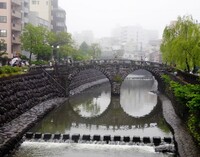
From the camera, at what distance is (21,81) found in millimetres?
41625

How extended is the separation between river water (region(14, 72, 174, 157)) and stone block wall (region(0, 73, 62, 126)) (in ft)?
8.35

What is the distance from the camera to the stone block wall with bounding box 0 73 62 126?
33156 mm

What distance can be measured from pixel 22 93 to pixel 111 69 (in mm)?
23029

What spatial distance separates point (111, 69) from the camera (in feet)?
196

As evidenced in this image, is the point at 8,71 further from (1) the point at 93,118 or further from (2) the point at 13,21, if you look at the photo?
(2) the point at 13,21

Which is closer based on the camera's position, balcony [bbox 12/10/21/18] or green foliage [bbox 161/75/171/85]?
green foliage [bbox 161/75/171/85]

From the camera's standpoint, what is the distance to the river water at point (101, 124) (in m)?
26.0

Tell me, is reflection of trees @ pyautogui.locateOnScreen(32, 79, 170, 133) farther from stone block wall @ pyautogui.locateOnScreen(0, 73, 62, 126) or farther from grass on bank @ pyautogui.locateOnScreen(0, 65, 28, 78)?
grass on bank @ pyautogui.locateOnScreen(0, 65, 28, 78)

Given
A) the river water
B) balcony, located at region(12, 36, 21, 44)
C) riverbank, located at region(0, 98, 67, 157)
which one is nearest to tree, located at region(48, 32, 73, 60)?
balcony, located at region(12, 36, 21, 44)

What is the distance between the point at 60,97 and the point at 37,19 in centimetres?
3847

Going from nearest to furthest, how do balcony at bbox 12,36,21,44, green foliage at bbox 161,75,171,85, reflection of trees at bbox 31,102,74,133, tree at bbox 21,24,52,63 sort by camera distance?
reflection of trees at bbox 31,102,74,133 < green foliage at bbox 161,75,171,85 < tree at bbox 21,24,52,63 < balcony at bbox 12,36,21,44

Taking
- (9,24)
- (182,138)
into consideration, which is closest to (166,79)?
(182,138)

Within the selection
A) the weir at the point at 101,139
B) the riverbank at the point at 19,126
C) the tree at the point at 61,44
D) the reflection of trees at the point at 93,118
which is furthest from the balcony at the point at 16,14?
the weir at the point at 101,139

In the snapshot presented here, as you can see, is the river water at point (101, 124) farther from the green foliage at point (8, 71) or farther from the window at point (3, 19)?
the window at point (3, 19)
